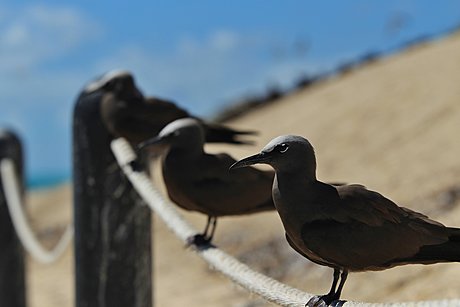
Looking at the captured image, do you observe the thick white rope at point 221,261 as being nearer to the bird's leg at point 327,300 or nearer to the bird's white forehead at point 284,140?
the bird's leg at point 327,300

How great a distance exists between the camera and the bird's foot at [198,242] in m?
3.28

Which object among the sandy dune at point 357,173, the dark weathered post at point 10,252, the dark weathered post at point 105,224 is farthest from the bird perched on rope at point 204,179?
the dark weathered post at point 10,252

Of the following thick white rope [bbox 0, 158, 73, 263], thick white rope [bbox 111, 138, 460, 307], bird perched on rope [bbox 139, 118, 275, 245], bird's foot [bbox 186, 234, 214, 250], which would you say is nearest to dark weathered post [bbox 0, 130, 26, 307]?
thick white rope [bbox 0, 158, 73, 263]

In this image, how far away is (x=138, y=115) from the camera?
3885 mm

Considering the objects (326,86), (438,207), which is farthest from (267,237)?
(326,86)

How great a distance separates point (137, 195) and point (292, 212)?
196 centimetres

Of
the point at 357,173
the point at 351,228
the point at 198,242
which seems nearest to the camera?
the point at 351,228

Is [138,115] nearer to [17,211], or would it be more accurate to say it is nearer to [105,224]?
[105,224]

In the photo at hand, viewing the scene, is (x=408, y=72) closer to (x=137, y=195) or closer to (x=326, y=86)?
(x=326, y=86)

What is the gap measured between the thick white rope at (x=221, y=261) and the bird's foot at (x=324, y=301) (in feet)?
0.22

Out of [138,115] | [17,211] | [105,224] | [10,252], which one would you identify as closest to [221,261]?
[138,115]

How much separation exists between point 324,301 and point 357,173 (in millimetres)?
10338

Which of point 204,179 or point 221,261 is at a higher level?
point 204,179

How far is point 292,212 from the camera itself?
90.1 inches
